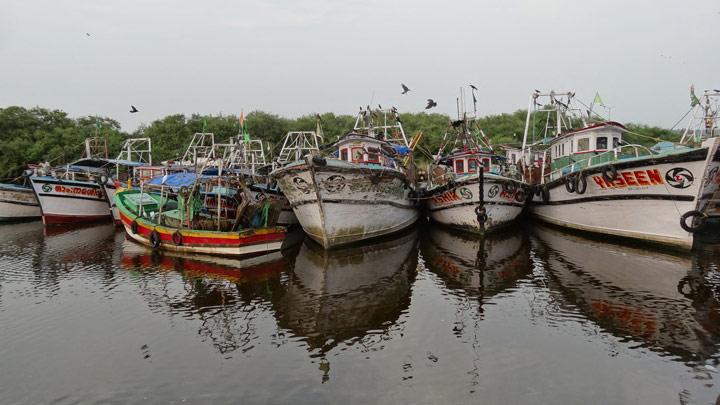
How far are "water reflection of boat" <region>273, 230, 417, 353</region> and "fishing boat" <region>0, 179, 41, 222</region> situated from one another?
71.8 ft

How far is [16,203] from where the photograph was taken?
2477 cm

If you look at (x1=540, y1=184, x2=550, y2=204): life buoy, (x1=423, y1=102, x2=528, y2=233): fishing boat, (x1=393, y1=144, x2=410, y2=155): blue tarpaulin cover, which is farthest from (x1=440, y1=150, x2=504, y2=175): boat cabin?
(x1=393, y1=144, x2=410, y2=155): blue tarpaulin cover

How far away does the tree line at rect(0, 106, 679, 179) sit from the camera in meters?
33.5

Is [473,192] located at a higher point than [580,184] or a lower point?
lower

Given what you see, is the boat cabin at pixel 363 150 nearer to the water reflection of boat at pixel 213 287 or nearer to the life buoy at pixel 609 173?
the water reflection of boat at pixel 213 287

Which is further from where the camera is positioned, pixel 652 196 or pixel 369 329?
pixel 652 196

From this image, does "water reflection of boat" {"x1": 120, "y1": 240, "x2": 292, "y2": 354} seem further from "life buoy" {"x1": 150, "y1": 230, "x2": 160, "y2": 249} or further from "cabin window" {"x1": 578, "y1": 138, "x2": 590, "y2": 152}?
"cabin window" {"x1": 578, "y1": 138, "x2": 590, "y2": 152}

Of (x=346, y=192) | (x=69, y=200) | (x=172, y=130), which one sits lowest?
(x=69, y=200)

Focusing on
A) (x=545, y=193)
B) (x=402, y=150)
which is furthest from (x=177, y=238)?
(x=545, y=193)

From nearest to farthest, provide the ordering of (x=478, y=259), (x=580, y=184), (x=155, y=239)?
(x=478, y=259), (x=155, y=239), (x=580, y=184)

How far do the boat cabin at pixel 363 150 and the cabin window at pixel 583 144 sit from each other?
7.87 meters

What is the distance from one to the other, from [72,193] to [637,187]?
86.9 ft

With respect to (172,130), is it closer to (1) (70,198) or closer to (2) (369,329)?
(1) (70,198)

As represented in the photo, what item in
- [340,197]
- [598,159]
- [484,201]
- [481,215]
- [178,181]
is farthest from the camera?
[484,201]
